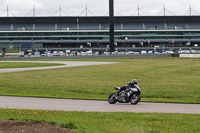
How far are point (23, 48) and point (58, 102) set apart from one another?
383ft

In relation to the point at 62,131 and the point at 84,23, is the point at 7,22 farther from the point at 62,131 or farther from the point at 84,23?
the point at 62,131

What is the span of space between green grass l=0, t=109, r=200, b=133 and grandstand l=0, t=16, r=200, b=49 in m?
139

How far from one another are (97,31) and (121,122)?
146882 millimetres

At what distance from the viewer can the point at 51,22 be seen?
540 ft

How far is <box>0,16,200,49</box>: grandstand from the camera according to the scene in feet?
522

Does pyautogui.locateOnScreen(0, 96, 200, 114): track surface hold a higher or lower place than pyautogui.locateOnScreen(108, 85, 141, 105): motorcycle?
lower

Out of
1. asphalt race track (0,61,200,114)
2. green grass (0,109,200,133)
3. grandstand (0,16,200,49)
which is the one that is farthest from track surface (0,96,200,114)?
grandstand (0,16,200,49)

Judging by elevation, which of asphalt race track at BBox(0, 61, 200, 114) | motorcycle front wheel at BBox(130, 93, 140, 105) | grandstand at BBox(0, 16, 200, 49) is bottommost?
asphalt race track at BBox(0, 61, 200, 114)

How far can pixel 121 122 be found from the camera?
13.5 metres

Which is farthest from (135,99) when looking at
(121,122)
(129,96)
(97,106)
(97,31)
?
(97,31)

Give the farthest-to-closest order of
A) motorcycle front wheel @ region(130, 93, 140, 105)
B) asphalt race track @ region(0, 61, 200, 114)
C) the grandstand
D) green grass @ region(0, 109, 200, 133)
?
1. the grandstand
2. motorcycle front wheel @ region(130, 93, 140, 105)
3. asphalt race track @ region(0, 61, 200, 114)
4. green grass @ region(0, 109, 200, 133)

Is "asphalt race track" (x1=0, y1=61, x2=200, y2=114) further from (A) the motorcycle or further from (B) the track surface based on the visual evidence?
(A) the motorcycle

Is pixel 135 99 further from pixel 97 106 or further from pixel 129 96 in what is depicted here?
pixel 97 106

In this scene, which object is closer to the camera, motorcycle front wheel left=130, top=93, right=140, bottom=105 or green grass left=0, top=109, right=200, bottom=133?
green grass left=0, top=109, right=200, bottom=133
